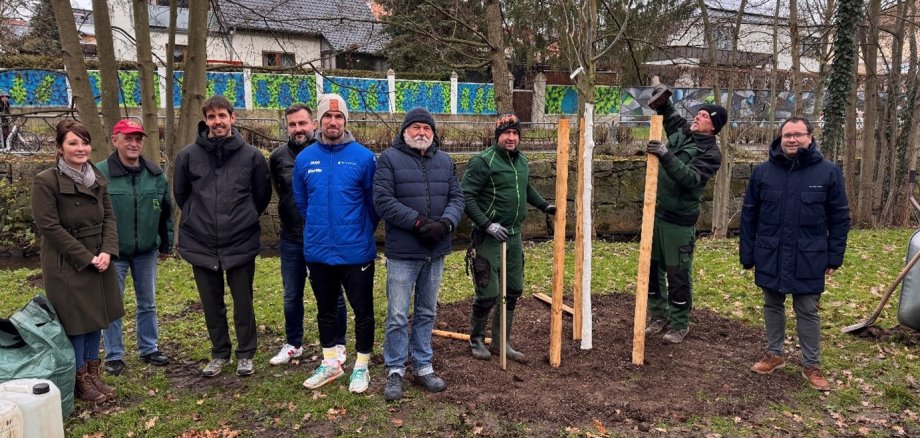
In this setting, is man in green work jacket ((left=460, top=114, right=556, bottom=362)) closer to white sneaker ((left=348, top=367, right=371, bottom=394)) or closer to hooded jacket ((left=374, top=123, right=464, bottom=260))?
hooded jacket ((left=374, top=123, right=464, bottom=260))

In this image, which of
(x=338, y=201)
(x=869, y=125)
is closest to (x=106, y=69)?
(x=338, y=201)

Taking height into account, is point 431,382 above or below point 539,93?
below

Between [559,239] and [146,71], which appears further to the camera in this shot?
[146,71]

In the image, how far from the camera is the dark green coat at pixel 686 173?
4.81 meters

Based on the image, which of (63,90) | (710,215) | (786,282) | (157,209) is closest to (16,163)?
(63,90)

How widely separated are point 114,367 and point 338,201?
223 cm

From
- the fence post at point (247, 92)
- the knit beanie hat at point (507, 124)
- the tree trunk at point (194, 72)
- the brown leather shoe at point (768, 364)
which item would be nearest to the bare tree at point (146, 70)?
the tree trunk at point (194, 72)

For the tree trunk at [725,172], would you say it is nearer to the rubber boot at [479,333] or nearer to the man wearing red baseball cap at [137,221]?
the rubber boot at [479,333]

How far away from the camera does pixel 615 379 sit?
452 cm

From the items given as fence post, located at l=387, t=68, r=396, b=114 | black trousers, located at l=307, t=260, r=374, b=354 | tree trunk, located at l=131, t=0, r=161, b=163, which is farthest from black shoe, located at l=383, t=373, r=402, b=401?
fence post, located at l=387, t=68, r=396, b=114

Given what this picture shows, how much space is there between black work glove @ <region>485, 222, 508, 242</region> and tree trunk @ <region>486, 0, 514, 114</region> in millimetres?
6765

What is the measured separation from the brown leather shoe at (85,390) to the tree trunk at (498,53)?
7.99 metres

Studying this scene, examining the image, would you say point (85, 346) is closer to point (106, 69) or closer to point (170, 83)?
point (106, 69)

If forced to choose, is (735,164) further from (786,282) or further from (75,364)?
(75,364)
